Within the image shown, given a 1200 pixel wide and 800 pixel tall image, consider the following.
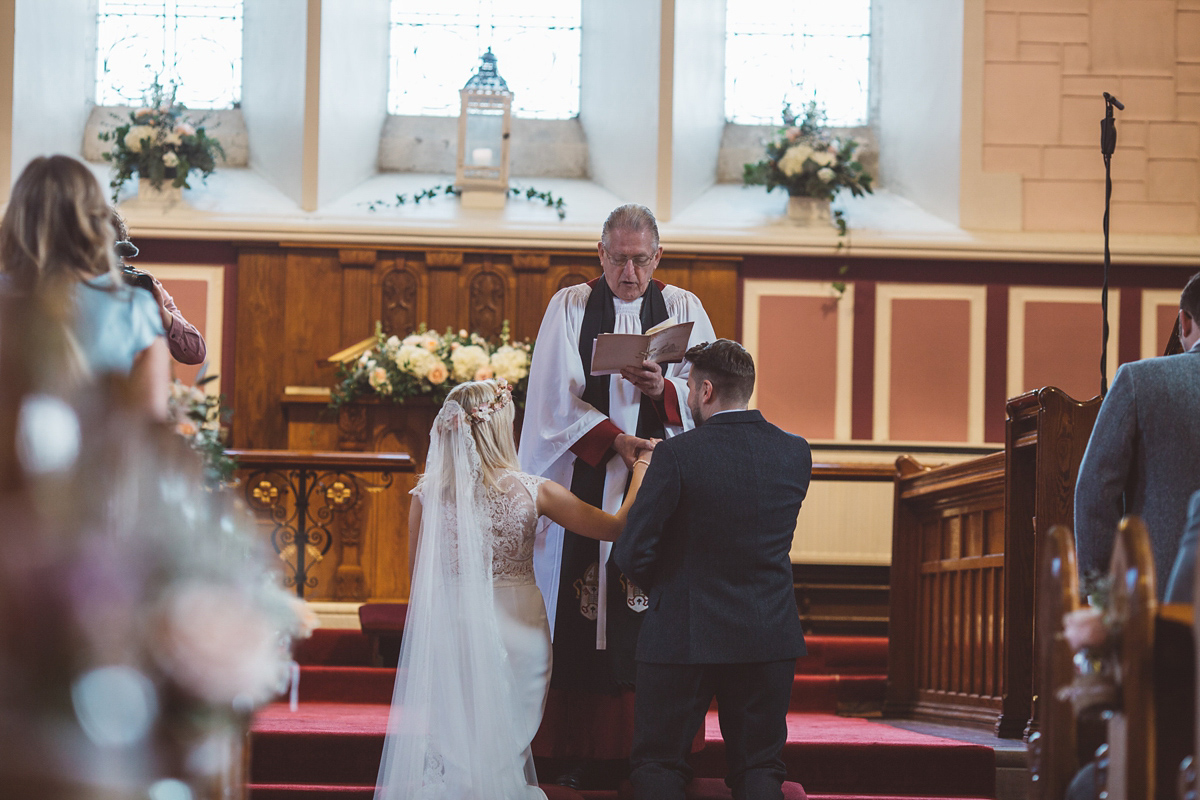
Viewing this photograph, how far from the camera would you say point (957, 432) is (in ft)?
26.1

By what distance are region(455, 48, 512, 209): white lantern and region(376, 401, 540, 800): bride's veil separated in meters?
4.71

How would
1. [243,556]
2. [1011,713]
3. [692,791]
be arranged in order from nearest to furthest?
[243,556] < [692,791] < [1011,713]

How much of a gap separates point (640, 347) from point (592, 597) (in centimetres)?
82

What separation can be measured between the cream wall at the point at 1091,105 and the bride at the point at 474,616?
18.1 feet

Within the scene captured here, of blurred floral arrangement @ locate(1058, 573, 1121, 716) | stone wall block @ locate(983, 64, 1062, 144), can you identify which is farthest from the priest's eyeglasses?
stone wall block @ locate(983, 64, 1062, 144)

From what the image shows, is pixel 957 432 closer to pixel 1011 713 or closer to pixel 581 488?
pixel 1011 713

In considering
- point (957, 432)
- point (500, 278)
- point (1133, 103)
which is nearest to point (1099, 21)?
point (1133, 103)

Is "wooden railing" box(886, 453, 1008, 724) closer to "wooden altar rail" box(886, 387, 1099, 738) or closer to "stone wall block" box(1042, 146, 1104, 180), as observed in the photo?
"wooden altar rail" box(886, 387, 1099, 738)

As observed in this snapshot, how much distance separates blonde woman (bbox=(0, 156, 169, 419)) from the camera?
2299 mm

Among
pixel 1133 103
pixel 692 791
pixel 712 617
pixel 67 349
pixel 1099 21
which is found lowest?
pixel 692 791

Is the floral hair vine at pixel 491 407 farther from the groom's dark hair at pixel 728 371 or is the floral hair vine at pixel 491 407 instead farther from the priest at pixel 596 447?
the groom's dark hair at pixel 728 371

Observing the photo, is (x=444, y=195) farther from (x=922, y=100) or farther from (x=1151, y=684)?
(x=1151, y=684)

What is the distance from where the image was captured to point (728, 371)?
3.30 meters

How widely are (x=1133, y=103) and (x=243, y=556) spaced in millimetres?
7585
